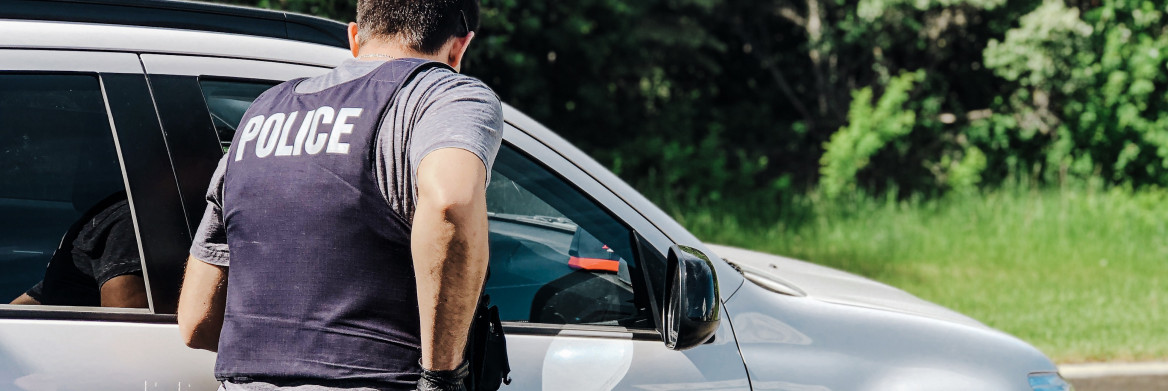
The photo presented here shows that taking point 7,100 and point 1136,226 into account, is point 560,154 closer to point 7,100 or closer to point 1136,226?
point 7,100

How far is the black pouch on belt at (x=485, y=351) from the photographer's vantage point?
172 cm

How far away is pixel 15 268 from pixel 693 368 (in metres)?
1.38

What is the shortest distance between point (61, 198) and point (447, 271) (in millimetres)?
946

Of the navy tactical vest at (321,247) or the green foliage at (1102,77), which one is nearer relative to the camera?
the navy tactical vest at (321,247)

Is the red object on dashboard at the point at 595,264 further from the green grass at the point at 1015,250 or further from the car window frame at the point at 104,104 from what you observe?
the green grass at the point at 1015,250

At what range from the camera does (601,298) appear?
2.31 meters

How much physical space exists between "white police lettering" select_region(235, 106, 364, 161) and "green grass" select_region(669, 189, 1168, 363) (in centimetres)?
A: 500

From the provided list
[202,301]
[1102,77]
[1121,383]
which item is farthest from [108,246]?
[1102,77]

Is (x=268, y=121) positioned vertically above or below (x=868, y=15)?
below

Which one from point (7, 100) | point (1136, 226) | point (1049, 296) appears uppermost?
point (1136, 226)

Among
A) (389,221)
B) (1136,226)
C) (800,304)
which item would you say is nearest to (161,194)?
(389,221)

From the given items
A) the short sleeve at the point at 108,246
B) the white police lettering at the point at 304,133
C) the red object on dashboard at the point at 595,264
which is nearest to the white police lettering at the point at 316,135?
A: the white police lettering at the point at 304,133

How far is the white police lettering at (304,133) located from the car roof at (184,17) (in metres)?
0.55

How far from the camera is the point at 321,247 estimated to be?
160 cm
